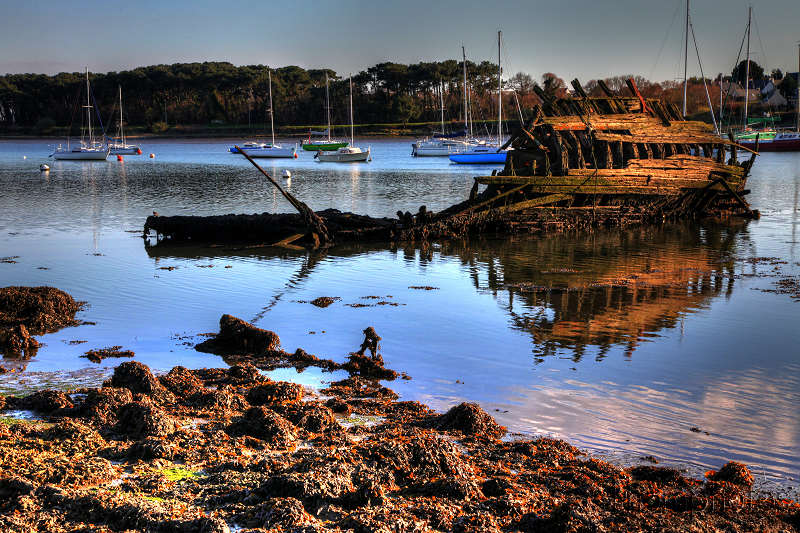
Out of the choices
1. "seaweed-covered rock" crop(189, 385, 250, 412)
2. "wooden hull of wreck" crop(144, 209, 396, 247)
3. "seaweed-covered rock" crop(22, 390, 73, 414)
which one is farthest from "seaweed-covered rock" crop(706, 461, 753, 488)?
"wooden hull of wreck" crop(144, 209, 396, 247)

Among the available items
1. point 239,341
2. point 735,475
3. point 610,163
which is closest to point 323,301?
point 239,341

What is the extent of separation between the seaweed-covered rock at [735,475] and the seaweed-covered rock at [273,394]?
4.50 m

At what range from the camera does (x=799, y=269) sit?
64.3 ft

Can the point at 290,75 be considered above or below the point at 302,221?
above

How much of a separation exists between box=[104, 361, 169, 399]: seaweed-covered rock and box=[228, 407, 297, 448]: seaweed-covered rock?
1.39 metres

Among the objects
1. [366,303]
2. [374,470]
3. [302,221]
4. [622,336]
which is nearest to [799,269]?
[622,336]

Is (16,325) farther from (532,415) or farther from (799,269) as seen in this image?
(799,269)

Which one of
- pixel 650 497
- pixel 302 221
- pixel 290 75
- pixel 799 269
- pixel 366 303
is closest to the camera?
pixel 650 497

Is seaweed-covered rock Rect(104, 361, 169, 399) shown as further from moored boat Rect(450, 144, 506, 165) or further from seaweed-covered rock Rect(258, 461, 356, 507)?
moored boat Rect(450, 144, 506, 165)

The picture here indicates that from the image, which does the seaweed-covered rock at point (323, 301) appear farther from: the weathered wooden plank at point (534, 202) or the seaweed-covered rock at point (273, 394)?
the weathered wooden plank at point (534, 202)

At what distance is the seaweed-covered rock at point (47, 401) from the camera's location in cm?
834

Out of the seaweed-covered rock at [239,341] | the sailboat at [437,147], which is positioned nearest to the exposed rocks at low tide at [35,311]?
the seaweed-covered rock at [239,341]

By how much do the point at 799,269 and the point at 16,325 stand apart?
18.0 meters

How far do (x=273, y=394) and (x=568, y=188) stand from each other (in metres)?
18.2
